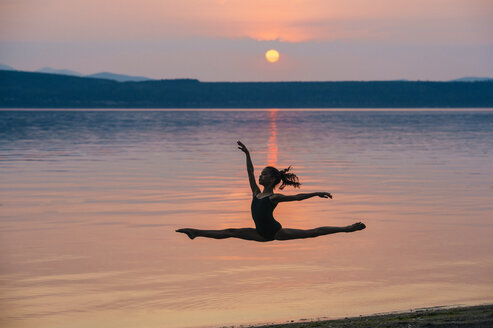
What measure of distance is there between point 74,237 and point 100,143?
4736 centimetres

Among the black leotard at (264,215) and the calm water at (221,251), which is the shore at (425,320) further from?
the black leotard at (264,215)

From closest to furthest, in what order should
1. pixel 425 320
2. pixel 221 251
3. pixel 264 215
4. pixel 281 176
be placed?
pixel 425 320 → pixel 264 215 → pixel 281 176 → pixel 221 251

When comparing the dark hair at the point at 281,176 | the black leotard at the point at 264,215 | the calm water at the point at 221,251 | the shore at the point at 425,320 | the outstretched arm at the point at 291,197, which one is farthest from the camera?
the calm water at the point at 221,251

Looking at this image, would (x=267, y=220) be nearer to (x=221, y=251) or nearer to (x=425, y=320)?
(x=425, y=320)

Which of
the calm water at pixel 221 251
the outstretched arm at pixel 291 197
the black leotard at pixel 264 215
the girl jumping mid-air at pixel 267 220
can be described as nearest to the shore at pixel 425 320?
the calm water at pixel 221 251

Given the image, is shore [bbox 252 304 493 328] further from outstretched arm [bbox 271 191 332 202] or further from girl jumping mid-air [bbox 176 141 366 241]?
outstretched arm [bbox 271 191 332 202]

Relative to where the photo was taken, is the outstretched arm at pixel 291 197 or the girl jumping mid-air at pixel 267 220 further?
the girl jumping mid-air at pixel 267 220

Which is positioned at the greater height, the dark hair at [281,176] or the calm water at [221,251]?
the dark hair at [281,176]

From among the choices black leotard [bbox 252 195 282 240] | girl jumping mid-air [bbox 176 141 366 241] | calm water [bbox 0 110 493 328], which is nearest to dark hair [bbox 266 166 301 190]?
girl jumping mid-air [bbox 176 141 366 241]

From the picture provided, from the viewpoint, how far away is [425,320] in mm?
12688

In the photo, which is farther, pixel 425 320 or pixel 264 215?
pixel 264 215

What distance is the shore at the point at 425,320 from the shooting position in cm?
1205

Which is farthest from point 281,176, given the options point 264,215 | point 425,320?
point 425,320

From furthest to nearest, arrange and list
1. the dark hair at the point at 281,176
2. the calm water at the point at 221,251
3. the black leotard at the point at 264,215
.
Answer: the calm water at the point at 221,251, the dark hair at the point at 281,176, the black leotard at the point at 264,215
